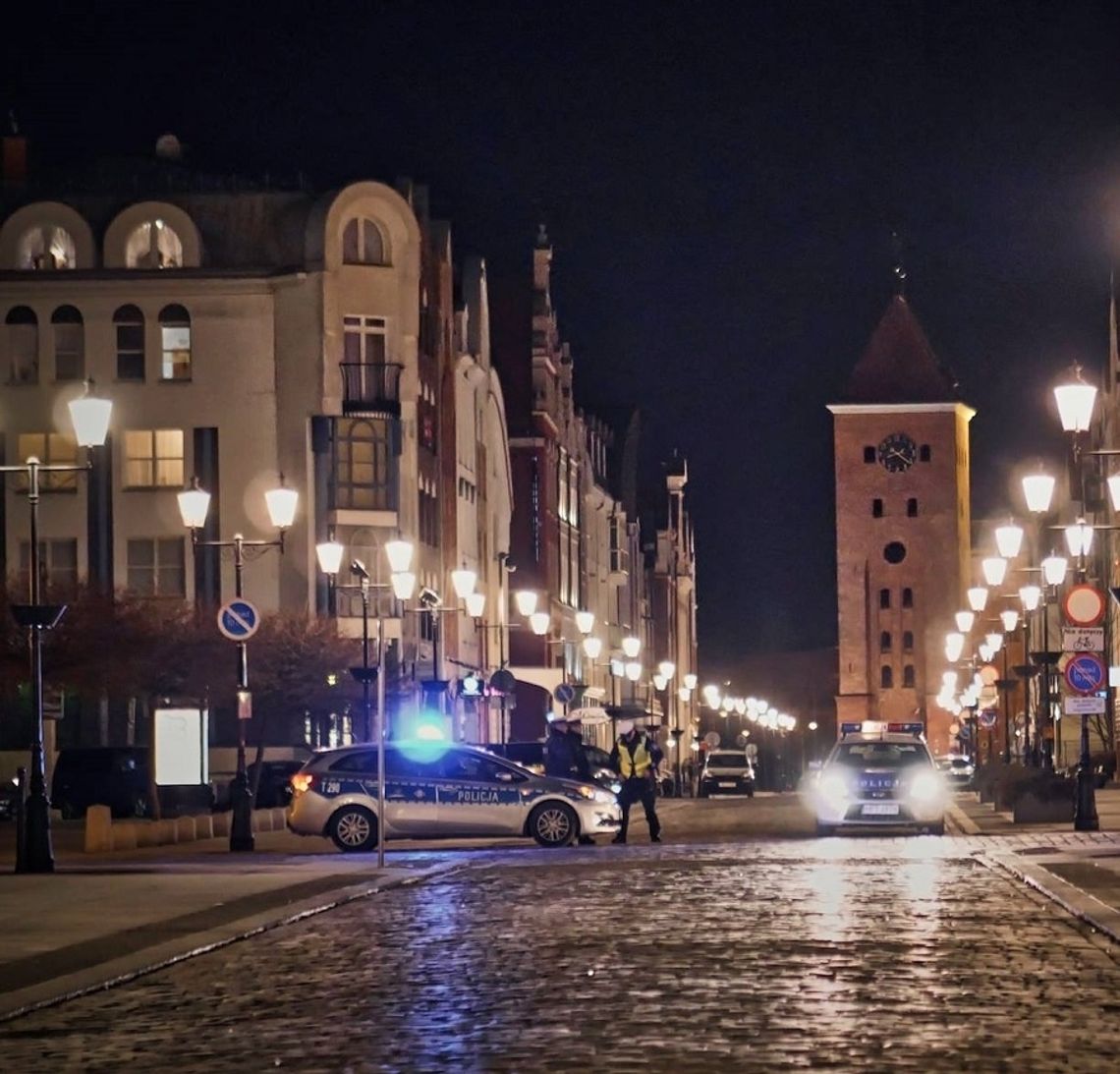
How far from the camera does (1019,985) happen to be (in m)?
15.1

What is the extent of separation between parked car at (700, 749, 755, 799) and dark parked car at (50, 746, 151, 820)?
99.6ft

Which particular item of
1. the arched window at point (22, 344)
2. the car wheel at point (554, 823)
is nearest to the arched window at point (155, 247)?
the arched window at point (22, 344)

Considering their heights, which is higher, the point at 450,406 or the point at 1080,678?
the point at 450,406

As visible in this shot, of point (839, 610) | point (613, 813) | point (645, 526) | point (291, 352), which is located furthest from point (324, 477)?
point (839, 610)

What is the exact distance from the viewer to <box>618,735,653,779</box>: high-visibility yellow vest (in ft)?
131

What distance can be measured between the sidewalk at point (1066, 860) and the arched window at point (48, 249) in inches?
1268

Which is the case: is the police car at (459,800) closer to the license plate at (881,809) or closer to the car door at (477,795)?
the car door at (477,795)

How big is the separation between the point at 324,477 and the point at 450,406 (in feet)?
34.6

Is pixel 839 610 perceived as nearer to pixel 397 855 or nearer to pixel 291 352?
pixel 291 352

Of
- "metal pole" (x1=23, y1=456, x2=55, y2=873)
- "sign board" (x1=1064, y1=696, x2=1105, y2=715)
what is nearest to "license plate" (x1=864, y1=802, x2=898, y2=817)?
"sign board" (x1=1064, y1=696, x2=1105, y2=715)

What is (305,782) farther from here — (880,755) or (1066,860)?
(1066,860)

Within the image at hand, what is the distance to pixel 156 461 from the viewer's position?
7069 cm

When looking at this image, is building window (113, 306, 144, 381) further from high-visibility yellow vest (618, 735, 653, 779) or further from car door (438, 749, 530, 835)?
car door (438, 749, 530, 835)

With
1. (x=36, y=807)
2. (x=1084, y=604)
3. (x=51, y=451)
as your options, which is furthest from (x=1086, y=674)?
(x=51, y=451)
